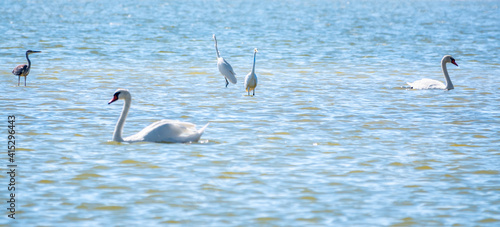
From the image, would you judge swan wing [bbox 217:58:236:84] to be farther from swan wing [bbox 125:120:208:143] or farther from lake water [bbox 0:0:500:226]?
swan wing [bbox 125:120:208:143]

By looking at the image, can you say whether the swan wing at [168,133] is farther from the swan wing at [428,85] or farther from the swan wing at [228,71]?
the swan wing at [428,85]

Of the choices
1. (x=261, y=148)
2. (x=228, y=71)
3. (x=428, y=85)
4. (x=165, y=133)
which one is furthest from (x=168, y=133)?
(x=428, y=85)

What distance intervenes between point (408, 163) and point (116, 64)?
18.0m

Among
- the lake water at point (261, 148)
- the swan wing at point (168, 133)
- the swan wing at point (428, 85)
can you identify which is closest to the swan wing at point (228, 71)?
the lake water at point (261, 148)

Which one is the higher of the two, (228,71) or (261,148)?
(228,71)

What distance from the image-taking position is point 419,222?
981 cm

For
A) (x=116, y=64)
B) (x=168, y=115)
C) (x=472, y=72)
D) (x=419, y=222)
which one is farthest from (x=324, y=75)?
(x=419, y=222)

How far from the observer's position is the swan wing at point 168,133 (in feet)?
45.9

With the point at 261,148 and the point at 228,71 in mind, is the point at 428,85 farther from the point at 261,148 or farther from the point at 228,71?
the point at 261,148

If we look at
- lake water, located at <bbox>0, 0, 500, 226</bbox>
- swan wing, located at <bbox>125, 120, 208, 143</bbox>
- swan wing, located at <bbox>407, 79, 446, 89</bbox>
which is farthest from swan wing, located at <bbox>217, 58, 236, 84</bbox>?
swan wing, located at <bbox>125, 120, 208, 143</bbox>

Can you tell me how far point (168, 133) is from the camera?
14055 millimetres

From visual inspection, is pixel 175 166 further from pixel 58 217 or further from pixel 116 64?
pixel 116 64

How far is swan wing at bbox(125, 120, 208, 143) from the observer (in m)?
14.0

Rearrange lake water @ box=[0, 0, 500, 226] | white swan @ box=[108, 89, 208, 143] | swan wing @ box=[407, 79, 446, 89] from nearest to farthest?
1. lake water @ box=[0, 0, 500, 226]
2. white swan @ box=[108, 89, 208, 143]
3. swan wing @ box=[407, 79, 446, 89]
